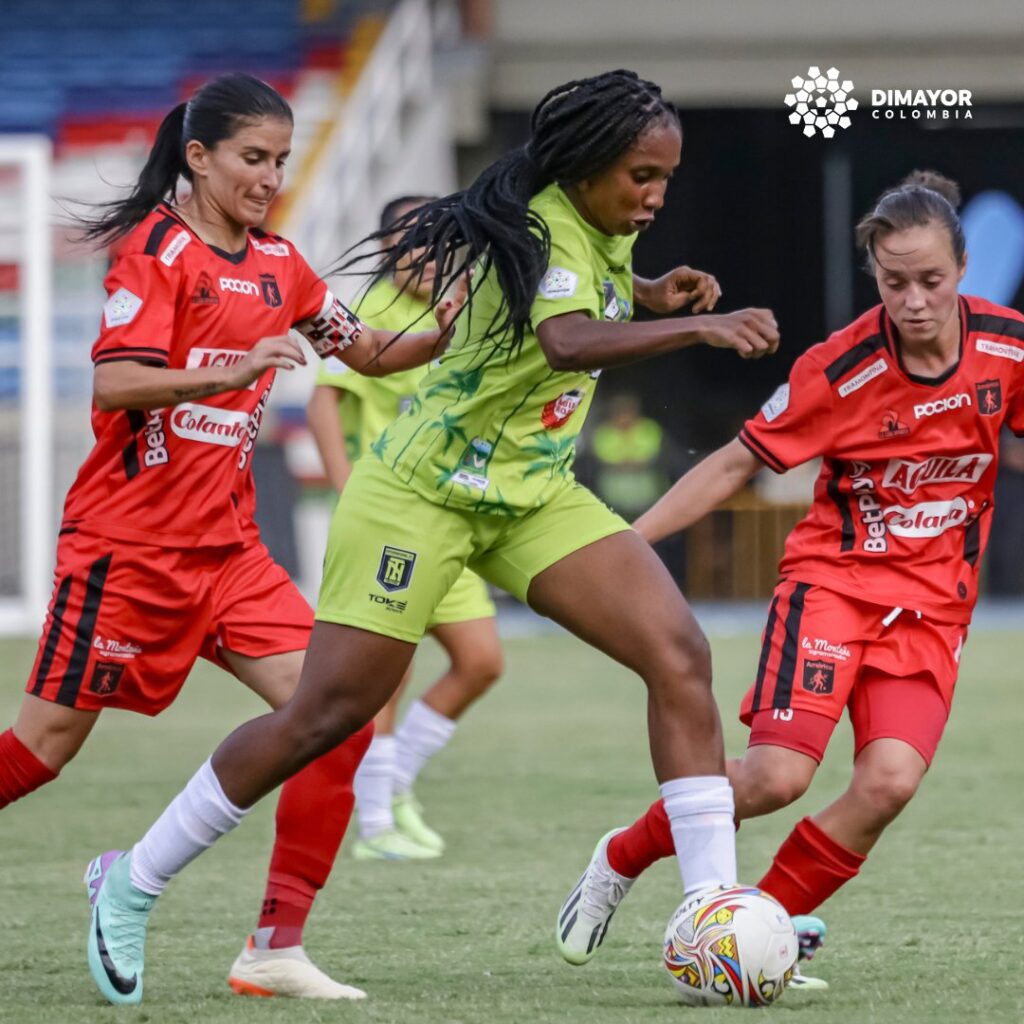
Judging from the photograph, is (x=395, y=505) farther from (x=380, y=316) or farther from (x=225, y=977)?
(x=380, y=316)

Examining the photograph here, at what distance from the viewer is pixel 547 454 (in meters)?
4.11

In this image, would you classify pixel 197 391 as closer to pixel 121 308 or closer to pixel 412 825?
pixel 121 308

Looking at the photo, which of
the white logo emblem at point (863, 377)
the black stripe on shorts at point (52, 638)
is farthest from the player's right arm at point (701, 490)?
the black stripe on shorts at point (52, 638)

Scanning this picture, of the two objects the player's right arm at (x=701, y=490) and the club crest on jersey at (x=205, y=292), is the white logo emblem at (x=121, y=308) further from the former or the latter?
the player's right arm at (x=701, y=490)

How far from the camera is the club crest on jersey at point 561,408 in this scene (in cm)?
409

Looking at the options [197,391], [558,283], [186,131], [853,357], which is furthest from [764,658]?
[186,131]

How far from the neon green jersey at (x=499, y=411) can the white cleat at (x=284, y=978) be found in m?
1.03

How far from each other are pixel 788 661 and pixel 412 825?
2393 mm

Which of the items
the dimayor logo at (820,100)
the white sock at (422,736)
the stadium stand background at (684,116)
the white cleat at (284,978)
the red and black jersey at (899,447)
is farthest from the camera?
the stadium stand background at (684,116)

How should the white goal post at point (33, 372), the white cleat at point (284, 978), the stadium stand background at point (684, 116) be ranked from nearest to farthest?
the white cleat at point (284, 978)
the white goal post at point (33, 372)
the stadium stand background at point (684, 116)

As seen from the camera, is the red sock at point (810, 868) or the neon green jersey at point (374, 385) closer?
the red sock at point (810, 868)

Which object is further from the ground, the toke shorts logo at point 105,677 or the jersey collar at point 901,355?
the jersey collar at point 901,355

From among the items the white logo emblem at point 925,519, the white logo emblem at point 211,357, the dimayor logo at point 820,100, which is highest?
the dimayor logo at point 820,100

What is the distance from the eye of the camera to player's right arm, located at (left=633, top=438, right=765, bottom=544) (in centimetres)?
449
